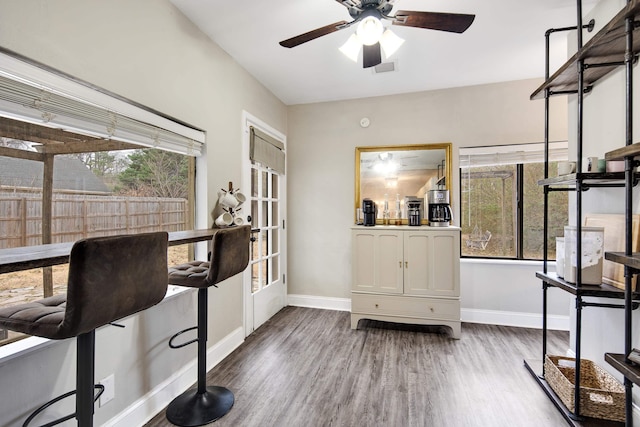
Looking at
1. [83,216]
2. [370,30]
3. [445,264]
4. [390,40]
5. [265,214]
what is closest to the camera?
[83,216]

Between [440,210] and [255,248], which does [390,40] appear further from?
[255,248]

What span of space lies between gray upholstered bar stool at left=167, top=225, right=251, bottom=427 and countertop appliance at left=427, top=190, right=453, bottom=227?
6.78 ft

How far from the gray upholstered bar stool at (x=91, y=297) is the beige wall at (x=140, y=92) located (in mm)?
369

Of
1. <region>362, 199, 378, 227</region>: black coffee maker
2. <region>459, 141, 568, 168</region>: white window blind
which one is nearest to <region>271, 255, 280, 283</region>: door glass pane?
Result: <region>362, 199, 378, 227</region>: black coffee maker

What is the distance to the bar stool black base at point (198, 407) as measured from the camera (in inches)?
69.4

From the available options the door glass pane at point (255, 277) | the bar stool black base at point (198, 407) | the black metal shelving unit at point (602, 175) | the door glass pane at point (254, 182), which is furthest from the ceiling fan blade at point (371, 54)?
the bar stool black base at point (198, 407)

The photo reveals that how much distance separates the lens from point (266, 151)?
10.7 ft

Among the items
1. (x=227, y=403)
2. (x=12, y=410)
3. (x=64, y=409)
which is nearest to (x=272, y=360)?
(x=227, y=403)

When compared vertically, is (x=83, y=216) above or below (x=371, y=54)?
below

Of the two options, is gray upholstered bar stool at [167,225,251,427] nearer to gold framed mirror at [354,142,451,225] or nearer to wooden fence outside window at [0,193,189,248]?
wooden fence outside window at [0,193,189,248]

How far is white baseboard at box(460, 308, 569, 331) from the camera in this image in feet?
10.2

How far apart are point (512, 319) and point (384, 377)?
6.05 feet

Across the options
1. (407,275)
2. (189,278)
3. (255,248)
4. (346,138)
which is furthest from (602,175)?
(255,248)

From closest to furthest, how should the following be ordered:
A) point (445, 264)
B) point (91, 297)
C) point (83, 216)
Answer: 1. point (91, 297)
2. point (83, 216)
3. point (445, 264)
